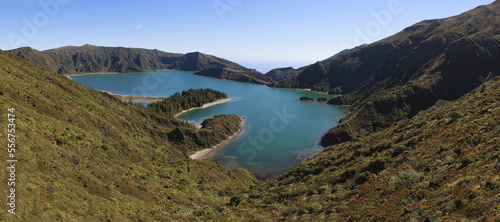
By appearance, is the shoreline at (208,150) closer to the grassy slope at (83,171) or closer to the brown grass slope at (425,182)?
the grassy slope at (83,171)

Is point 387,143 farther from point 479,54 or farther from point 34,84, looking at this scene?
point 479,54

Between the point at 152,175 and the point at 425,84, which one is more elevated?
the point at 425,84

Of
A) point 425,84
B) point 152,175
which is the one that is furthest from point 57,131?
point 425,84

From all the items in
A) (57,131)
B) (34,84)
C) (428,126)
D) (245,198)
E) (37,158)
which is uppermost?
(34,84)

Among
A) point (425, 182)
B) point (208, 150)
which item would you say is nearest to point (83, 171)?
point (425, 182)

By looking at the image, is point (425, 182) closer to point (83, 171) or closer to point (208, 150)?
point (83, 171)

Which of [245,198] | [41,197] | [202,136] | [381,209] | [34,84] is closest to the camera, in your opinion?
[41,197]
